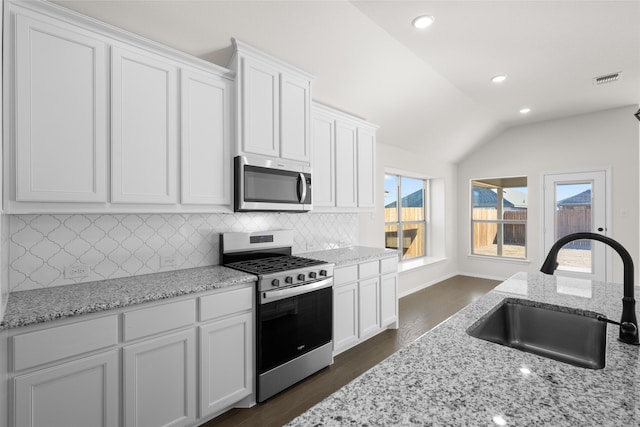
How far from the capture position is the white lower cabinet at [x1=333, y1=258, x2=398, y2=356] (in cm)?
288

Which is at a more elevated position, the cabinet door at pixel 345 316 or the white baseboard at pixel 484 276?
the cabinet door at pixel 345 316

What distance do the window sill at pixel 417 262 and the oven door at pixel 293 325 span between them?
2.64 metres

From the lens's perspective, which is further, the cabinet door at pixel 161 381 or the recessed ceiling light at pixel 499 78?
the recessed ceiling light at pixel 499 78

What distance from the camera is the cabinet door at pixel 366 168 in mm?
3631

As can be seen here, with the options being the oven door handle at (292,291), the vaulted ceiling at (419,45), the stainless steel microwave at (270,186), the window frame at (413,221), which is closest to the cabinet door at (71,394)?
the oven door handle at (292,291)

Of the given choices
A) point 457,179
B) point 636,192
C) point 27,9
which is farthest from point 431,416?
point 457,179

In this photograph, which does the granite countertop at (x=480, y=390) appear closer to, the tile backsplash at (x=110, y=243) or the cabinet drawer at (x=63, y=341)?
the cabinet drawer at (x=63, y=341)

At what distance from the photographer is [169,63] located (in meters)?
2.10

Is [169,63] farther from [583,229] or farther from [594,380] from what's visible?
[583,229]

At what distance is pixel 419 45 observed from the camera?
299 cm

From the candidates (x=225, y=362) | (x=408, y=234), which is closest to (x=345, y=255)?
(x=225, y=362)

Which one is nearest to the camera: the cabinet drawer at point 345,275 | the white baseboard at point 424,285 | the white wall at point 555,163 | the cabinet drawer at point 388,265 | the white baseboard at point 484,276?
the cabinet drawer at point 345,275

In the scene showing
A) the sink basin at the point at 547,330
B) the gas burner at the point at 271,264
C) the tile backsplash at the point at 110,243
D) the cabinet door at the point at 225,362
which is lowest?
the cabinet door at the point at 225,362

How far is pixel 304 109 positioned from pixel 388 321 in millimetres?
2476
